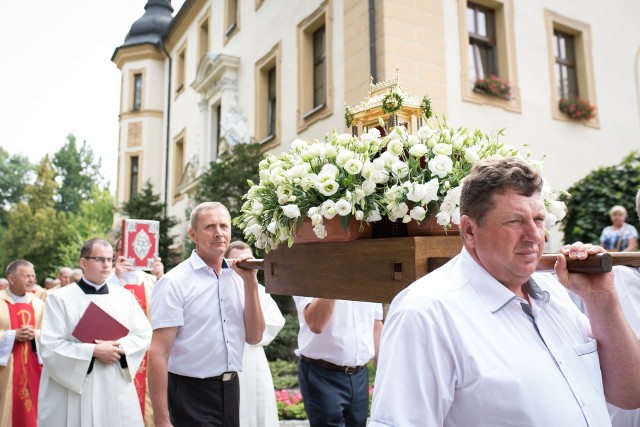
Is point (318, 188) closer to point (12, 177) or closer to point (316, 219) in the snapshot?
point (316, 219)

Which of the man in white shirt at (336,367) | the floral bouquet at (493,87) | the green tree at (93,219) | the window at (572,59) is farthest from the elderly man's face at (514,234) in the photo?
the green tree at (93,219)

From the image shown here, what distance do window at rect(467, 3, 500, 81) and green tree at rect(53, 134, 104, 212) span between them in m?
47.3

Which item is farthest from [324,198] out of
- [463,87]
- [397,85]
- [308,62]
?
[308,62]

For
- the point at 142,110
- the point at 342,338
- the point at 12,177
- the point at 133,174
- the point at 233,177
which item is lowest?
the point at 342,338

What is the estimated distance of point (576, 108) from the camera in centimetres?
1188

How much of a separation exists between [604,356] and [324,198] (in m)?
1.21

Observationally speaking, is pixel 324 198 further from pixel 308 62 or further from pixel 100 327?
pixel 308 62

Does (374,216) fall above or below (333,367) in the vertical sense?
above

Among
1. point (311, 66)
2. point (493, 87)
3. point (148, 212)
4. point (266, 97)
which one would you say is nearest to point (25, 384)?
point (311, 66)

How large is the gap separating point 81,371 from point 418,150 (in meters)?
3.77

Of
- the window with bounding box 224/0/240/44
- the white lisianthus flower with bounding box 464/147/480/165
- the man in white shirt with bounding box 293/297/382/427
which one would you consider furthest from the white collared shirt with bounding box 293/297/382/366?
the window with bounding box 224/0/240/44

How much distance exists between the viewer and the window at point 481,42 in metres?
11.4

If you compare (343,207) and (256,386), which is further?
(256,386)

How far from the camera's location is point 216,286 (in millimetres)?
3943
